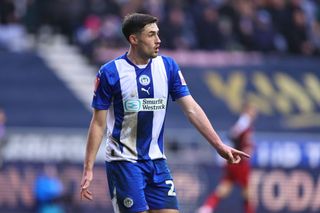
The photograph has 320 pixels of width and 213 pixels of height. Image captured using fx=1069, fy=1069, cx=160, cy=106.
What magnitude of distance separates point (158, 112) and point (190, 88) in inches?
444

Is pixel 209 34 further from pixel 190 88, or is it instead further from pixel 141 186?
pixel 141 186

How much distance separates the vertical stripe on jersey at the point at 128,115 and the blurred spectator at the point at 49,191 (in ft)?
29.3

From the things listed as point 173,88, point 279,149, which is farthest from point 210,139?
point 279,149

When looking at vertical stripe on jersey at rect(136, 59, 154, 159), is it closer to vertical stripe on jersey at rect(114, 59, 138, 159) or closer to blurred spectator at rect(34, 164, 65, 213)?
vertical stripe on jersey at rect(114, 59, 138, 159)

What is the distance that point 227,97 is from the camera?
2017cm

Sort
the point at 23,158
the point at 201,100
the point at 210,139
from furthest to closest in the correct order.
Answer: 1. the point at 201,100
2. the point at 23,158
3. the point at 210,139

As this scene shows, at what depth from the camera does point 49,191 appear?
17.7 m

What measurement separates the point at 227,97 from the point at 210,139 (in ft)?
38.2

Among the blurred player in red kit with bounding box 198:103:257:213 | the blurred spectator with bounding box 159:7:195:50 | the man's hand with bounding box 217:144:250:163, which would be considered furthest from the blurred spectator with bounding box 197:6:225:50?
the man's hand with bounding box 217:144:250:163

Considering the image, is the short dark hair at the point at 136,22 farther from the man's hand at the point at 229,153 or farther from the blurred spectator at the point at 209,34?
the blurred spectator at the point at 209,34

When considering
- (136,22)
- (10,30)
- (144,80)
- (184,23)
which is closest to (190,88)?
(184,23)

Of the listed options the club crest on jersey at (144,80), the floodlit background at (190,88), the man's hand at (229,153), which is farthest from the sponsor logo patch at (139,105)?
the floodlit background at (190,88)

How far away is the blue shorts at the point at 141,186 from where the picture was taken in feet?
28.0

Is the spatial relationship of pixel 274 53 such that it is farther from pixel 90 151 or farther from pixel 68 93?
pixel 90 151
